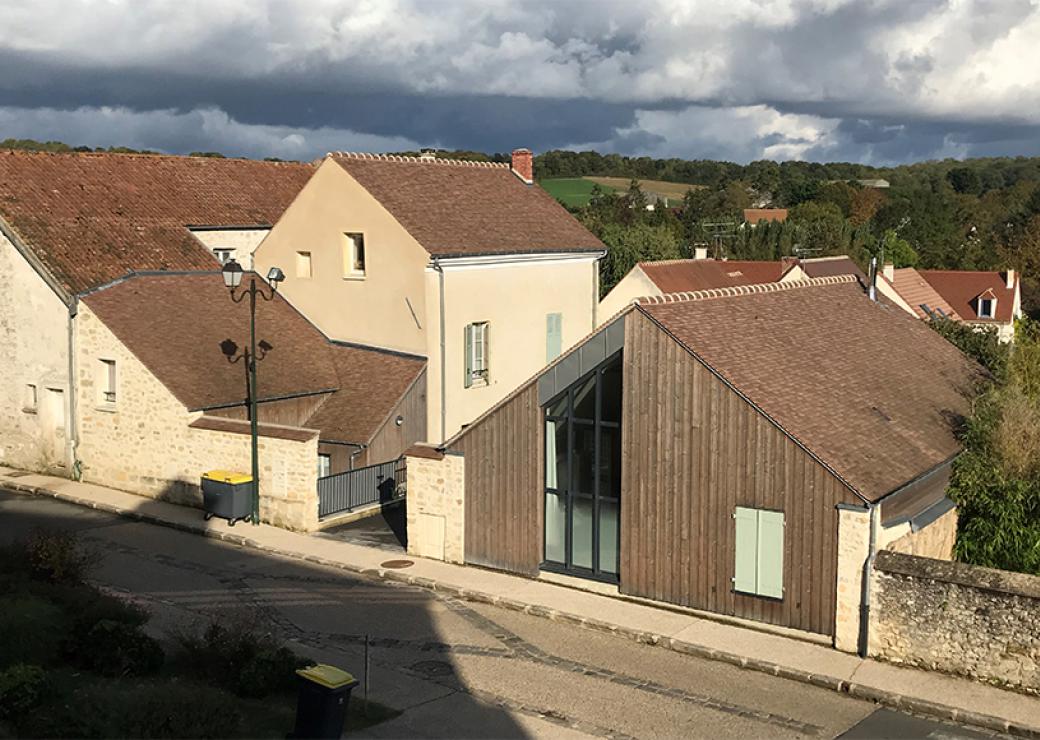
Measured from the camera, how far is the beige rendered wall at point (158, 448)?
22.1 m

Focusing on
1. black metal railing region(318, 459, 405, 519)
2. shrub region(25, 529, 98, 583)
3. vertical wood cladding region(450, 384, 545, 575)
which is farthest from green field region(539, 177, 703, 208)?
shrub region(25, 529, 98, 583)

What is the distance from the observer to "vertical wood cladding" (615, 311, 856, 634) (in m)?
15.9

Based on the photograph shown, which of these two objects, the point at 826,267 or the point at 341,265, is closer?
the point at 341,265

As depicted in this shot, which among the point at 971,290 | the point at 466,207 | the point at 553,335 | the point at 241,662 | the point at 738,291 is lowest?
the point at 241,662

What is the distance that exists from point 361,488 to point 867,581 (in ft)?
38.6

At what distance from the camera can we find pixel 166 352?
82.7ft

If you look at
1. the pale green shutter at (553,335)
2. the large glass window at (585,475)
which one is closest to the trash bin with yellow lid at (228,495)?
the large glass window at (585,475)

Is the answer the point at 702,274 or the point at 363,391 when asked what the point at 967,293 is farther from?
the point at 363,391

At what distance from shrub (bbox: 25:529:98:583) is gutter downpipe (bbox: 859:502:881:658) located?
35.1 feet

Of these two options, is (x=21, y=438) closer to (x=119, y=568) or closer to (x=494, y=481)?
(x=119, y=568)

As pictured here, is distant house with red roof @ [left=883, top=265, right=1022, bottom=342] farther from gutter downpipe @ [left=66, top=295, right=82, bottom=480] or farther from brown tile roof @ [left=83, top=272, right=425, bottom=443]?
gutter downpipe @ [left=66, top=295, right=82, bottom=480]

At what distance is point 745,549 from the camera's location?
16.5m

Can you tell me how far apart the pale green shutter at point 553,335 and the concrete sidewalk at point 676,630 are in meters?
10.7

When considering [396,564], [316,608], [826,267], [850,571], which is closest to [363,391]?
[396,564]
